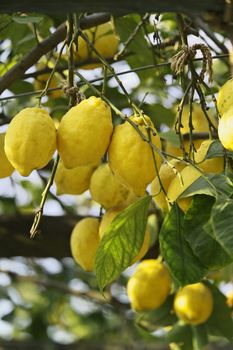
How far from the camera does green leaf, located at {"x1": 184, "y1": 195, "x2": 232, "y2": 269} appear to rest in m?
0.73

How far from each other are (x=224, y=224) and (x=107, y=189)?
18.0 inches

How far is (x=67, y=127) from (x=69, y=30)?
7.6 inches

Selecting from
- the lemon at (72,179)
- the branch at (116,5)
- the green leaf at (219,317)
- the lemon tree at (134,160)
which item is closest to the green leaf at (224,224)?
the lemon tree at (134,160)

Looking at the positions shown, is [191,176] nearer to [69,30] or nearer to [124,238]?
[124,238]

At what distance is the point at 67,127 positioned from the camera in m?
0.81

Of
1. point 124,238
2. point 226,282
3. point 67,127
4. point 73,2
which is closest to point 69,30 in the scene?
point 67,127

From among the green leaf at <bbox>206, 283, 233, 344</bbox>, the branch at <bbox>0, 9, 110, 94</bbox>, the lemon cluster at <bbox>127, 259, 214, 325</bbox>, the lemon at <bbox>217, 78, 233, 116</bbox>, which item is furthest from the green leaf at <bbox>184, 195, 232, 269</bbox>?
the green leaf at <bbox>206, 283, 233, 344</bbox>

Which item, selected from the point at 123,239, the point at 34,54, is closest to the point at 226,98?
the point at 123,239

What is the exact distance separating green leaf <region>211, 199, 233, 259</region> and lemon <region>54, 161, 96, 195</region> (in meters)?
0.47

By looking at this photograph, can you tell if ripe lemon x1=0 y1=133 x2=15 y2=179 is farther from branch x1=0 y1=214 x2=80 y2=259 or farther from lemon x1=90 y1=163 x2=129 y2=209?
branch x1=0 y1=214 x2=80 y2=259

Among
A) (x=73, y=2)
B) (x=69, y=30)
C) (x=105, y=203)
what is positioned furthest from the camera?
(x=105, y=203)

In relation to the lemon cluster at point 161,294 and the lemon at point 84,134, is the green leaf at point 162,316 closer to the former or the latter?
the lemon cluster at point 161,294

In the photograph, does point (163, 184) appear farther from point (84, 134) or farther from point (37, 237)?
point (37, 237)

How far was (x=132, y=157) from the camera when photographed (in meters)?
0.79
